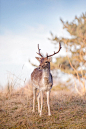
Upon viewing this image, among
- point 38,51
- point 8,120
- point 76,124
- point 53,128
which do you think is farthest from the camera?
point 38,51

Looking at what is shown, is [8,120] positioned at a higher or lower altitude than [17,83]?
lower

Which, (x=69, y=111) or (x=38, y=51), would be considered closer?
(x=69, y=111)

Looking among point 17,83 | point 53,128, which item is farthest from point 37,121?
point 17,83

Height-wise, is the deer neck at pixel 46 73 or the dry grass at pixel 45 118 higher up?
the deer neck at pixel 46 73

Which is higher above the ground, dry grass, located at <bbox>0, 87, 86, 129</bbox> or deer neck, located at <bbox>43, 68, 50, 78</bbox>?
deer neck, located at <bbox>43, 68, 50, 78</bbox>

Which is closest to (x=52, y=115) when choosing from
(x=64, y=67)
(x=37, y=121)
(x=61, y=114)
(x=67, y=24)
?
(x=61, y=114)

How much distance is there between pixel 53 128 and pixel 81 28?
13.4 m

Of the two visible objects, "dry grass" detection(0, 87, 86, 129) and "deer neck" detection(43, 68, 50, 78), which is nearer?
"dry grass" detection(0, 87, 86, 129)

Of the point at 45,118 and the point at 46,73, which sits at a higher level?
the point at 46,73

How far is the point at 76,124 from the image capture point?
470 cm

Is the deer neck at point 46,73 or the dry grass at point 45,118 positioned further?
the deer neck at point 46,73

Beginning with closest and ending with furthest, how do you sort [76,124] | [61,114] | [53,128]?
[53,128] → [76,124] → [61,114]

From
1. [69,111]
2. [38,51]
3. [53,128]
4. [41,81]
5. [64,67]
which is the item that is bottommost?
[53,128]

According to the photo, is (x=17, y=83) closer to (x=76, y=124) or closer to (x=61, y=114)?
(x=61, y=114)
